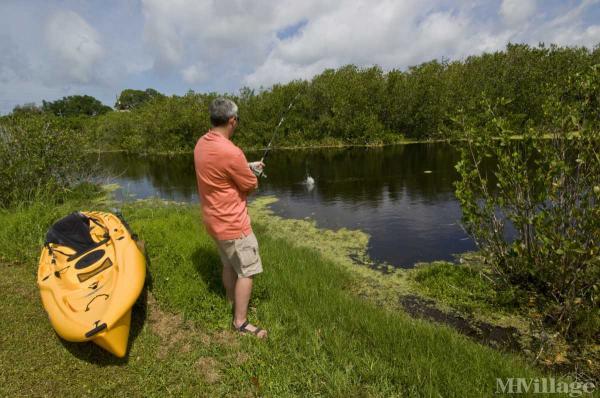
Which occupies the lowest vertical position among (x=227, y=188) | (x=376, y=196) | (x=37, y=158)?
(x=376, y=196)

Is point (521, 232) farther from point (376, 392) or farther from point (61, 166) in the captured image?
point (61, 166)

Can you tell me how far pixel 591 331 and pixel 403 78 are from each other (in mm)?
43367

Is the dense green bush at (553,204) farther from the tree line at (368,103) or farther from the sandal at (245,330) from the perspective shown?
the tree line at (368,103)

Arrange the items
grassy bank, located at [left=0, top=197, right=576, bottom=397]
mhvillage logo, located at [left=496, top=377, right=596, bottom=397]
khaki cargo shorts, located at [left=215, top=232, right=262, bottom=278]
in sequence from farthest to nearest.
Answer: khaki cargo shorts, located at [left=215, top=232, right=262, bottom=278] < grassy bank, located at [left=0, top=197, right=576, bottom=397] < mhvillage logo, located at [left=496, top=377, right=596, bottom=397]

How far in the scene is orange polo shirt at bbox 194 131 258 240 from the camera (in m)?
3.62

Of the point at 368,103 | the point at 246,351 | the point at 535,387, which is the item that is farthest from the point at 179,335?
the point at 368,103

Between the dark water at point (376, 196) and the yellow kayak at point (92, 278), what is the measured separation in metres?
5.58

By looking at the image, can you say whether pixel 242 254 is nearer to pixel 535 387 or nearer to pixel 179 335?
pixel 179 335

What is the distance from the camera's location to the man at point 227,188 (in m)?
3.64

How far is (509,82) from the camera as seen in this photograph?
42281 millimetres

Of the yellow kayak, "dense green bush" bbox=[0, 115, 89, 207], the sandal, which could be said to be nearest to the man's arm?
the sandal

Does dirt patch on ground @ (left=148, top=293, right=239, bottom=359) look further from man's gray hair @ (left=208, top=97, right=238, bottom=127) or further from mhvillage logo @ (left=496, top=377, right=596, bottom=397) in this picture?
mhvillage logo @ (left=496, top=377, right=596, bottom=397)

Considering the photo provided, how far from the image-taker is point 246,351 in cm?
410

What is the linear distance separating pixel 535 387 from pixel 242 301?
297 centimetres
